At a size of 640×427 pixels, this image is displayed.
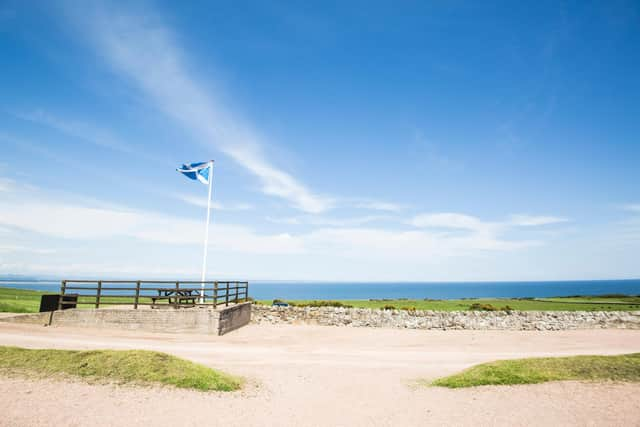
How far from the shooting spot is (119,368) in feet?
29.5

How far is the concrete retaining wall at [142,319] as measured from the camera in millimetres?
17125

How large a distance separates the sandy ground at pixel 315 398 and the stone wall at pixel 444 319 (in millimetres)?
10279

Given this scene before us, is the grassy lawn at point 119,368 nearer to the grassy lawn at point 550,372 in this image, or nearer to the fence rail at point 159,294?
the grassy lawn at point 550,372

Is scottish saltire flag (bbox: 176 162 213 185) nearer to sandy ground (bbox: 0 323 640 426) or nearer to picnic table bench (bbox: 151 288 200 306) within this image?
picnic table bench (bbox: 151 288 200 306)

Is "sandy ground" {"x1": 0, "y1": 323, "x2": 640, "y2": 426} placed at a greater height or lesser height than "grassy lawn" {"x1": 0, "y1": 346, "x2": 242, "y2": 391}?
lesser

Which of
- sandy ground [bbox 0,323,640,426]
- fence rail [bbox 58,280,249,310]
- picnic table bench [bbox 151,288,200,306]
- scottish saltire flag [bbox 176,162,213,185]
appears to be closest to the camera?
sandy ground [bbox 0,323,640,426]

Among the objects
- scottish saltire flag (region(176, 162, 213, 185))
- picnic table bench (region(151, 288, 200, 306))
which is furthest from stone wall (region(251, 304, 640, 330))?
scottish saltire flag (region(176, 162, 213, 185))

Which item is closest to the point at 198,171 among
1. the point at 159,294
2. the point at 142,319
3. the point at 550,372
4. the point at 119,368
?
the point at 159,294

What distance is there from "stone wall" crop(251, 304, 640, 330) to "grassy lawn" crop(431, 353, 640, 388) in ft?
45.5

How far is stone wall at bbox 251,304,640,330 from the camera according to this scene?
2389 cm

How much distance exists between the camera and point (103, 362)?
9328mm

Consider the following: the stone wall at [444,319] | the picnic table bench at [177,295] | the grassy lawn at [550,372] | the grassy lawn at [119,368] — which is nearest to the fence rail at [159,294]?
the picnic table bench at [177,295]

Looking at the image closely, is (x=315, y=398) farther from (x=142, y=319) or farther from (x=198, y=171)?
A: (x=198, y=171)

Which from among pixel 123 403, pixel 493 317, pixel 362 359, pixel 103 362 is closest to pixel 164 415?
pixel 123 403
